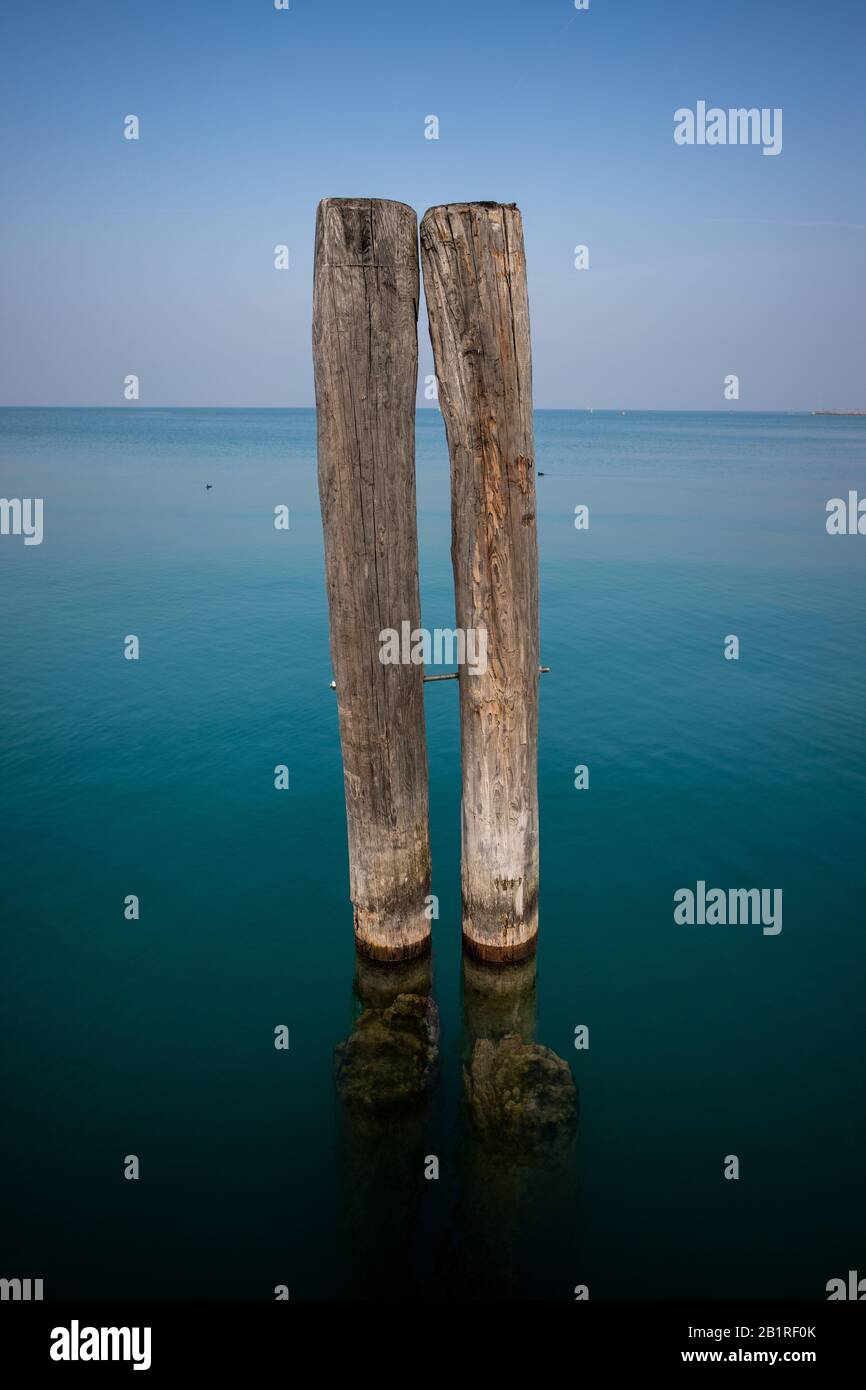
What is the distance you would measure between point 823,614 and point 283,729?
1186 centimetres

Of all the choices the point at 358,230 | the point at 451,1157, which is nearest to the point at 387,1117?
the point at 451,1157

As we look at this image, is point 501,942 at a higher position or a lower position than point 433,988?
higher

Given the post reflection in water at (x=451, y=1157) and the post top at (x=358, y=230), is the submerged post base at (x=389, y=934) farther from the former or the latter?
the post top at (x=358, y=230)

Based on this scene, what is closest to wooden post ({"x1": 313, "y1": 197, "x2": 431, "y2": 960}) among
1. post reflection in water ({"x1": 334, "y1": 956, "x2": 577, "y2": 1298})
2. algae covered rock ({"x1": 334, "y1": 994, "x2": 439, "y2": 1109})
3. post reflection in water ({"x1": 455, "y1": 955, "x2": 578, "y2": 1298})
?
algae covered rock ({"x1": 334, "y1": 994, "x2": 439, "y2": 1109})

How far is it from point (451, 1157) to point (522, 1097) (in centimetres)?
55

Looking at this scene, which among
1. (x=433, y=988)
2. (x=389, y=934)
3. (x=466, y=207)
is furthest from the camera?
(x=433, y=988)

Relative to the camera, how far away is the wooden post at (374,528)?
5234mm

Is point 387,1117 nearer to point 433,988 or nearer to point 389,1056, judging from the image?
point 389,1056

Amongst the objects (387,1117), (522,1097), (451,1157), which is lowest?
(451,1157)

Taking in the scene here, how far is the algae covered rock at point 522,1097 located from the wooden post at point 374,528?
114 centimetres

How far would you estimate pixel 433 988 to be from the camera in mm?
6734

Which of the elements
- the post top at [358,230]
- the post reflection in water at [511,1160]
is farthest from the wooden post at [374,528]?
the post reflection in water at [511,1160]

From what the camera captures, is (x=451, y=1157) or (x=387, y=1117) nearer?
(x=451, y=1157)

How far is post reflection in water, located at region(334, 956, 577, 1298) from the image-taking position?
4.76 meters
